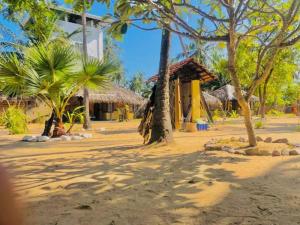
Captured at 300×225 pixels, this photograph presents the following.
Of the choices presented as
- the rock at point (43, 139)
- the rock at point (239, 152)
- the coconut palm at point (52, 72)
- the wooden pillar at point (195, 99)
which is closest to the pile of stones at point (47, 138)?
the rock at point (43, 139)

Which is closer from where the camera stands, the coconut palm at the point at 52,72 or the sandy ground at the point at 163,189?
the sandy ground at the point at 163,189

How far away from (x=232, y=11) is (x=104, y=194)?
390 cm

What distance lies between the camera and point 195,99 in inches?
583

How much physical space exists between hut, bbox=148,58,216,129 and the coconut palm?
136 inches

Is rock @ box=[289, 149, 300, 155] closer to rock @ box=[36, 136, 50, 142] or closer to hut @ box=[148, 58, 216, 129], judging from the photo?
rock @ box=[36, 136, 50, 142]

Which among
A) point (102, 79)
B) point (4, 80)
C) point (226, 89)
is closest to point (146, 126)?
point (102, 79)

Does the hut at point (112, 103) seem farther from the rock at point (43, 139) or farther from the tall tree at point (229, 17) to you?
the tall tree at point (229, 17)

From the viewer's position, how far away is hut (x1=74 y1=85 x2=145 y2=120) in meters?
26.6

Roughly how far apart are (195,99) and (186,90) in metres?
0.89

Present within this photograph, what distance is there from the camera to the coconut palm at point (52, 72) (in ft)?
35.6

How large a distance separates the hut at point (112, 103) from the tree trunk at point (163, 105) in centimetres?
1700

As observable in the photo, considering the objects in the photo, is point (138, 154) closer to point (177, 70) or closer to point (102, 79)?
point (102, 79)

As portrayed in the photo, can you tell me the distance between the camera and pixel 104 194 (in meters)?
4.07

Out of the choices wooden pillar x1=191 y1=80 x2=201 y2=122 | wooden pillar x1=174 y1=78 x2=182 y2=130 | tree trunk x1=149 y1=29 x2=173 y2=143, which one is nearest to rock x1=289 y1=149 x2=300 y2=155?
tree trunk x1=149 y1=29 x2=173 y2=143
